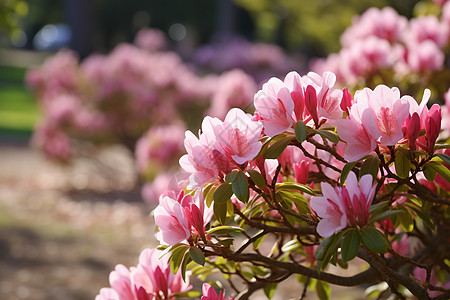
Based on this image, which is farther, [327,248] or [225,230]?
[225,230]

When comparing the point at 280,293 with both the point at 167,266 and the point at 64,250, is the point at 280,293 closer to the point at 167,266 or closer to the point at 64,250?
the point at 64,250

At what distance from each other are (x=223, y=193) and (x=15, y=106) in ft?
76.2

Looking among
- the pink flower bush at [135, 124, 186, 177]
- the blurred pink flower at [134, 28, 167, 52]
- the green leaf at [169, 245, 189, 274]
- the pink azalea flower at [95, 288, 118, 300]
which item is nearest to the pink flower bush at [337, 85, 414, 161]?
the green leaf at [169, 245, 189, 274]

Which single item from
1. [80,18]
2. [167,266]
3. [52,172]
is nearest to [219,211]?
[167,266]

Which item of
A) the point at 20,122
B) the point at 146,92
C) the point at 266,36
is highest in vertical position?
the point at 266,36

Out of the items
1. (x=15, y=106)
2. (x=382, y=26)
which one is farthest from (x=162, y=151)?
(x=15, y=106)

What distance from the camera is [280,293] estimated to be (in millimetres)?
5051

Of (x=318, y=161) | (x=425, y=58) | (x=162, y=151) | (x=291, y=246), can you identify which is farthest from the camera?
(x=162, y=151)

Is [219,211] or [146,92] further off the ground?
[146,92]

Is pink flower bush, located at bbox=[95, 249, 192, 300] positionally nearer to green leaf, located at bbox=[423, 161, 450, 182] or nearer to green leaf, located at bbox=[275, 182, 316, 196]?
green leaf, located at bbox=[275, 182, 316, 196]

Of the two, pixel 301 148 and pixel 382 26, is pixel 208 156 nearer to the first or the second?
pixel 301 148

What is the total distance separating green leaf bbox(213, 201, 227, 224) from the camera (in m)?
1.74

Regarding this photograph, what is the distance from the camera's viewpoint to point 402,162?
1.67 m

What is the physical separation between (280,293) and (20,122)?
1558cm
